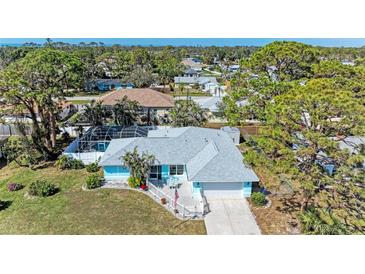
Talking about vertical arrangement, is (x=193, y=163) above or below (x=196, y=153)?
below

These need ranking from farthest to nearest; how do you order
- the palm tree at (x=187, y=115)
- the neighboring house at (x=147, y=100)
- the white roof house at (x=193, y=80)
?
the white roof house at (x=193, y=80), the neighboring house at (x=147, y=100), the palm tree at (x=187, y=115)

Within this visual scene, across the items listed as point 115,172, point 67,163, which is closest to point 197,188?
point 115,172

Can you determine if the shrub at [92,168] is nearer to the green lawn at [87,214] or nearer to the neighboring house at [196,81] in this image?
the green lawn at [87,214]

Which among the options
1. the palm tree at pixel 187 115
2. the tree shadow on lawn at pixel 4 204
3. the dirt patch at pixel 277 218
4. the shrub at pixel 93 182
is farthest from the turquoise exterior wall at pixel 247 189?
the tree shadow on lawn at pixel 4 204

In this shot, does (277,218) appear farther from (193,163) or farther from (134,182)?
(134,182)

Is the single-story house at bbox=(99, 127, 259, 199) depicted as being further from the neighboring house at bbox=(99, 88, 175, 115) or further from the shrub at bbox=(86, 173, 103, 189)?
the neighboring house at bbox=(99, 88, 175, 115)

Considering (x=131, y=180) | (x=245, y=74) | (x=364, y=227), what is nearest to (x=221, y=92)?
(x=245, y=74)
